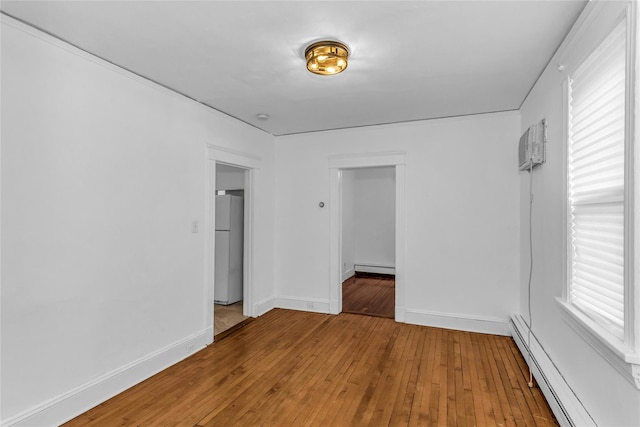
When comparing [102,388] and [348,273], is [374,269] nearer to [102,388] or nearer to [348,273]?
[348,273]

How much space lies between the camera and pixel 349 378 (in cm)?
271

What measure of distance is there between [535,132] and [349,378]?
2.60 m

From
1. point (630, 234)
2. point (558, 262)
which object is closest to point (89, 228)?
point (630, 234)

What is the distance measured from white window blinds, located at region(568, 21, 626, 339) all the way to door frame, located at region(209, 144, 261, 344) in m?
3.03

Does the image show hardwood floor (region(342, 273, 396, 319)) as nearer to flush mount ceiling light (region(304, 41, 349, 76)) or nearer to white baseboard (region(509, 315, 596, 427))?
white baseboard (region(509, 315, 596, 427))

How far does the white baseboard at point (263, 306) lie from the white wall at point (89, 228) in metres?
0.99

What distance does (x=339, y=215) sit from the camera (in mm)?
4477

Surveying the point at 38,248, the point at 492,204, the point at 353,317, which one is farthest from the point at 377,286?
the point at 38,248

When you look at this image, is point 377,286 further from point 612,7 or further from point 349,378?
point 612,7

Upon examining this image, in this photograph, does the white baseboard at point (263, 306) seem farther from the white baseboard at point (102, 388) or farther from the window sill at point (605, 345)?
the window sill at point (605, 345)

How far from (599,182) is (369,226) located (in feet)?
17.6

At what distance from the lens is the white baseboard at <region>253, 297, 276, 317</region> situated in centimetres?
424

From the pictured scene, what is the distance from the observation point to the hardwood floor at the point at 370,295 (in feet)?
15.0

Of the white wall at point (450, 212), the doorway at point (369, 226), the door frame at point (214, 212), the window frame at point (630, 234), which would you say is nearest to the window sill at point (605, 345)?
the window frame at point (630, 234)
